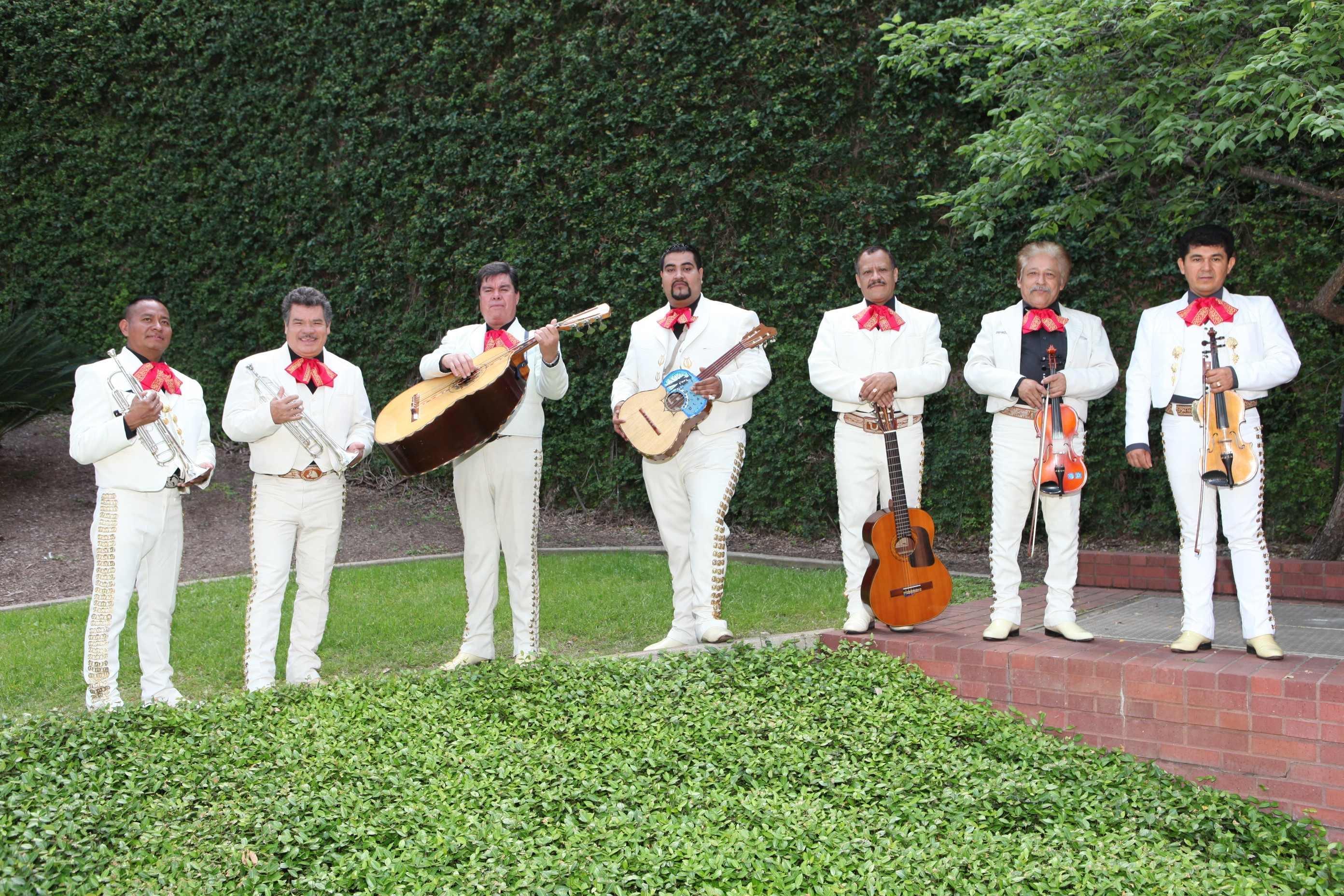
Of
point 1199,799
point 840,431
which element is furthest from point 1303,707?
point 840,431

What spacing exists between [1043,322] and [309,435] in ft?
12.3

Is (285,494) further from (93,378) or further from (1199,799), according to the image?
(1199,799)

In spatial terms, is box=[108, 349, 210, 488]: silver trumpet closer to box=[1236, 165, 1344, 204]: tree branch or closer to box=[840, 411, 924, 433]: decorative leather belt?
box=[840, 411, 924, 433]: decorative leather belt

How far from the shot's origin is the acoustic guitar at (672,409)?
6055 millimetres

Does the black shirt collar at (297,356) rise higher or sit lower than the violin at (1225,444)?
Answer: higher

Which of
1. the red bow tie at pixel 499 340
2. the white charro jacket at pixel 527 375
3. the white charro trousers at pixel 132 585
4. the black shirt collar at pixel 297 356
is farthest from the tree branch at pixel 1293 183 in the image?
the white charro trousers at pixel 132 585

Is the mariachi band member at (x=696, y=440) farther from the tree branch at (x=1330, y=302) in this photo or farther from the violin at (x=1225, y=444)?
the tree branch at (x=1330, y=302)

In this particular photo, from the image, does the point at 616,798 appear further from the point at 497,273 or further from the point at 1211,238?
the point at 1211,238

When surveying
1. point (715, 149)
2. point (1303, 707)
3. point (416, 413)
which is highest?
point (715, 149)

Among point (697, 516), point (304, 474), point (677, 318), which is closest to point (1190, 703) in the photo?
point (697, 516)

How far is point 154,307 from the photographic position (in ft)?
19.4

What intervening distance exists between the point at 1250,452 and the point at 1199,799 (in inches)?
61.8

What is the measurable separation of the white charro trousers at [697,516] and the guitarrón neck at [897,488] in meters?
0.86

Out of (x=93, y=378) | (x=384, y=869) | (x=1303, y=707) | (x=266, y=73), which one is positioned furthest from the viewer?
(x=266, y=73)
